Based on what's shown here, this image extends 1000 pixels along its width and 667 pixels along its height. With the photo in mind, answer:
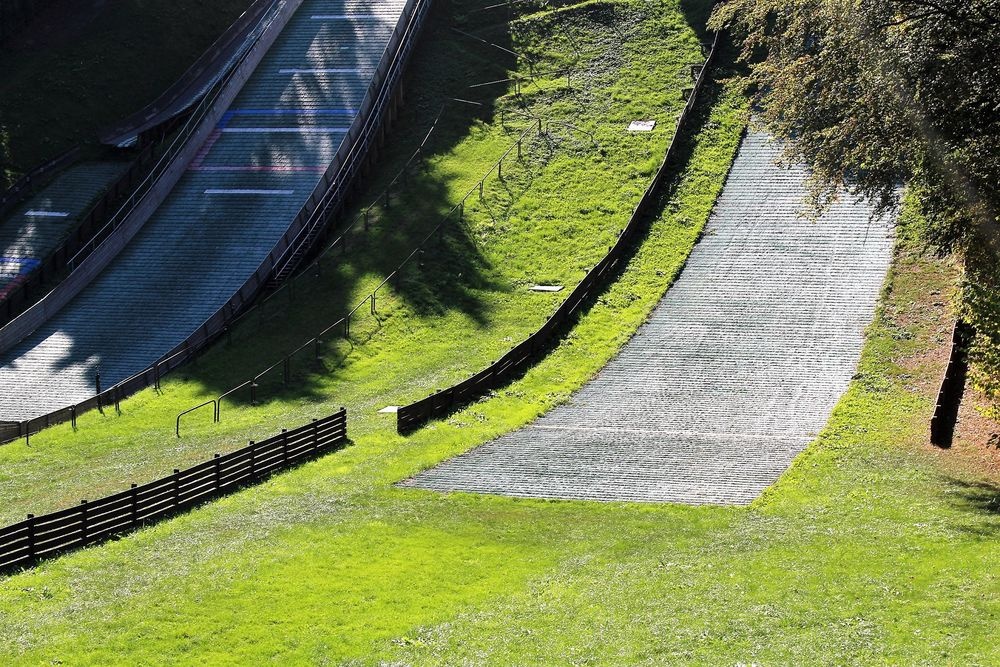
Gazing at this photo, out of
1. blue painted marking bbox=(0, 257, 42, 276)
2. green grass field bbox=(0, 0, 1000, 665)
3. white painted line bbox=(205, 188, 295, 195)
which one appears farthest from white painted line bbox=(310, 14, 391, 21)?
blue painted marking bbox=(0, 257, 42, 276)

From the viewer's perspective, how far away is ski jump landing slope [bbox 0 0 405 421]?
142 ft

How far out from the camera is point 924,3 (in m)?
25.1

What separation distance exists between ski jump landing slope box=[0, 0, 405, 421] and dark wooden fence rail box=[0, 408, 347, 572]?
11658 mm

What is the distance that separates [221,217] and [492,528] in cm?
2833

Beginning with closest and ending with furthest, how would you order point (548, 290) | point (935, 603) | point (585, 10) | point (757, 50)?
point (935, 603)
point (548, 290)
point (757, 50)
point (585, 10)

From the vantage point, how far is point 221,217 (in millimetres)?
51094

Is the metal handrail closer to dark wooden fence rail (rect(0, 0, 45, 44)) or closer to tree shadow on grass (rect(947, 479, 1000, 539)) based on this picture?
tree shadow on grass (rect(947, 479, 1000, 539))

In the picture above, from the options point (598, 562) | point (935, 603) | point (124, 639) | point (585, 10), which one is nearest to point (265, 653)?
point (124, 639)

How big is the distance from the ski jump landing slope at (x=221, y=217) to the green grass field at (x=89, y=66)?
218 inches

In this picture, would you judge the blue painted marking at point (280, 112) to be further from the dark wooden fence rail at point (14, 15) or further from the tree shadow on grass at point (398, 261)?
the dark wooden fence rail at point (14, 15)

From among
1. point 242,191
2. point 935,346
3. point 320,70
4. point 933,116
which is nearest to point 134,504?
point 933,116

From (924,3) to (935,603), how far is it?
12179 millimetres

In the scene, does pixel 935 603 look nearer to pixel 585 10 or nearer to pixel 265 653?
pixel 265 653

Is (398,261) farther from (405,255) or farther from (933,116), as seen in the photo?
(933,116)
